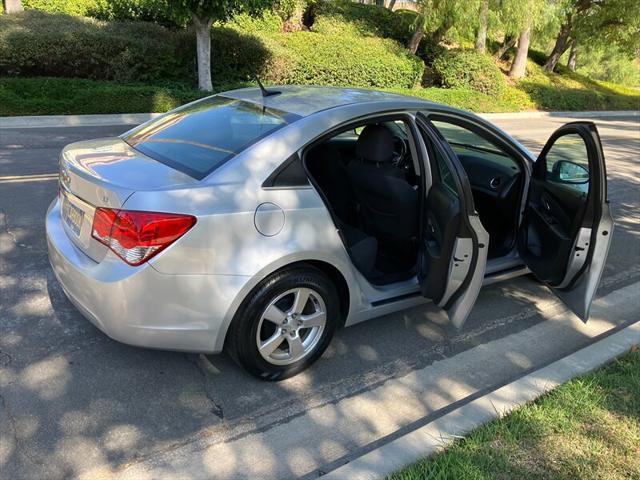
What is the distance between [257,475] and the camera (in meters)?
2.43

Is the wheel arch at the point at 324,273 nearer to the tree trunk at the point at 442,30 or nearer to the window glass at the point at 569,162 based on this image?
the window glass at the point at 569,162

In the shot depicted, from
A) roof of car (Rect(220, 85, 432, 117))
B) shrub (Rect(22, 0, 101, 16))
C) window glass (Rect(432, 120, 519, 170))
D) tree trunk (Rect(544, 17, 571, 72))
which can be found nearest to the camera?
roof of car (Rect(220, 85, 432, 117))

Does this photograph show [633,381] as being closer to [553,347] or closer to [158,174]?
[553,347]

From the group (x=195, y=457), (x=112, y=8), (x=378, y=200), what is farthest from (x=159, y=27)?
(x=195, y=457)

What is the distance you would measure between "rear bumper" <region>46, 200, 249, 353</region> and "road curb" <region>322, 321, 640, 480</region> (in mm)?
920

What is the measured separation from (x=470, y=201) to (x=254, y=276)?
126 cm

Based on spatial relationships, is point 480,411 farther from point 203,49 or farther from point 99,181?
point 203,49

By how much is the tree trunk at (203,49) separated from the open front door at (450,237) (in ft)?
39.4

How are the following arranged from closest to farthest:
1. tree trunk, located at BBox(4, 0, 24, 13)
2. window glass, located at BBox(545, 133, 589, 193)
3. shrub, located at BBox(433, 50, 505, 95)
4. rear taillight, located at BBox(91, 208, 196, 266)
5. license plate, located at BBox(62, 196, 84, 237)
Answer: rear taillight, located at BBox(91, 208, 196, 266) < license plate, located at BBox(62, 196, 84, 237) < window glass, located at BBox(545, 133, 589, 193) < tree trunk, located at BBox(4, 0, 24, 13) < shrub, located at BBox(433, 50, 505, 95)

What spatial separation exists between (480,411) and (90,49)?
46.3 feet

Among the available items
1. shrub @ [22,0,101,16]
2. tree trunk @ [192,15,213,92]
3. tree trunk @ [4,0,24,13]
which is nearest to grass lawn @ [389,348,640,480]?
tree trunk @ [192,15,213,92]

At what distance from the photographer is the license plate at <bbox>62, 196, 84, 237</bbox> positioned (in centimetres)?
288

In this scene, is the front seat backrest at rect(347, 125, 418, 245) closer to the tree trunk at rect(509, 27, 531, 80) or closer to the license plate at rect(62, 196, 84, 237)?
the license plate at rect(62, 196, 84, 237)

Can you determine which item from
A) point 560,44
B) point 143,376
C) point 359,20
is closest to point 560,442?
point 143,376
